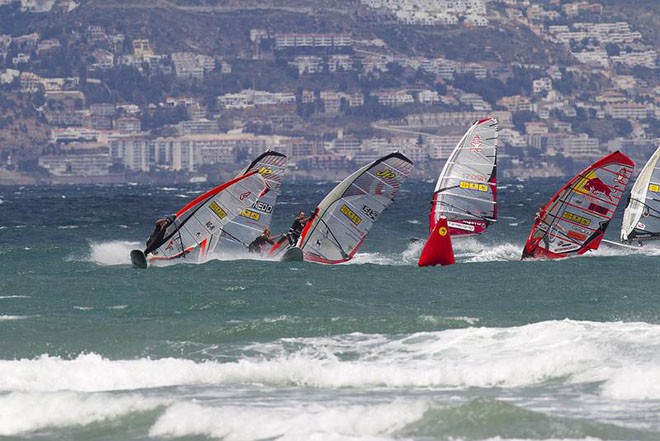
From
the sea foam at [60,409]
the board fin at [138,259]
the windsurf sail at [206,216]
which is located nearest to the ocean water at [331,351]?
the sea foam at [60,409]

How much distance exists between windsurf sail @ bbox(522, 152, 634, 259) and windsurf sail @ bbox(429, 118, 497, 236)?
3458mm

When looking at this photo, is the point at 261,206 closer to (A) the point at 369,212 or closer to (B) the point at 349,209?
(B) the point at 349,209

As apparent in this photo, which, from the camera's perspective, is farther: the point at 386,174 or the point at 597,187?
the point at 597,187

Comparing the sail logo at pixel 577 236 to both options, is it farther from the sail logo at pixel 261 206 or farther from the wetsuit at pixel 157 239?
the wetsuit at pixel 157 239

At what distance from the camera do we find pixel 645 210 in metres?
43.1

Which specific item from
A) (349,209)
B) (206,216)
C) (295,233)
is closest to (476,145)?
(349,209)

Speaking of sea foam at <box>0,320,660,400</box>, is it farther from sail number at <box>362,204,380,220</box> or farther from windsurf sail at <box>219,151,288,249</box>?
windsurf sail at <box>219,151,288,249</box>

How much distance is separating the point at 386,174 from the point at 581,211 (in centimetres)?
442

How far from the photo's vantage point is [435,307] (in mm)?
29500

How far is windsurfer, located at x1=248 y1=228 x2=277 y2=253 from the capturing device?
3966 centimetres

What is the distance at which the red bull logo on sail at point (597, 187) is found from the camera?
3894 cm

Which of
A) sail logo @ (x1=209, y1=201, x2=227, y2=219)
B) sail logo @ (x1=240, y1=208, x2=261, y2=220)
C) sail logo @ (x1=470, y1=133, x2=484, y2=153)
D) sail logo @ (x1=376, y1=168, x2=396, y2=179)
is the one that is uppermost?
sail logo @ (x1=376, y1=168, x2=396, y2=179)

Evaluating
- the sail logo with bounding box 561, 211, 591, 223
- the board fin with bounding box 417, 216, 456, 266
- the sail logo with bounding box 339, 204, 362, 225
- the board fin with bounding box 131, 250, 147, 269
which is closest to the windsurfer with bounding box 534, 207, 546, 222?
the sail logo with bounding box 561, 211, 591, 223

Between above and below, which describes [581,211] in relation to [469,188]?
above
